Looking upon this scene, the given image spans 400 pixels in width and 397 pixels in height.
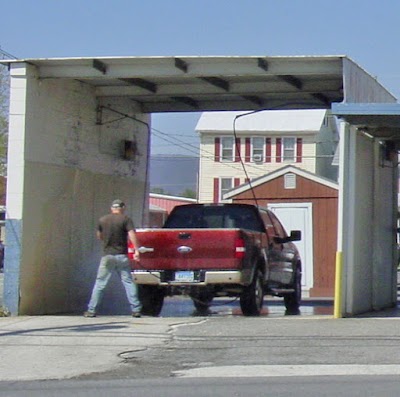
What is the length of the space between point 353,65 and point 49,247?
5.97 metres

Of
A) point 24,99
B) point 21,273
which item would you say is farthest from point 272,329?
point 24,99

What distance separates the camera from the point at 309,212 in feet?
104

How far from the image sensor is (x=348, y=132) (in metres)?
16.1

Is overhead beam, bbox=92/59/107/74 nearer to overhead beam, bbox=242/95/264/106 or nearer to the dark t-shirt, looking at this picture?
the dark t-shirt

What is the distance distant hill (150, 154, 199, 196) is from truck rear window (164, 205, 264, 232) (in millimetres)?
58045

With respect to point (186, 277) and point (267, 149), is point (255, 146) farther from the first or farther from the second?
point (186, 277)

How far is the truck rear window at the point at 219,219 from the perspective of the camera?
17.8 meters

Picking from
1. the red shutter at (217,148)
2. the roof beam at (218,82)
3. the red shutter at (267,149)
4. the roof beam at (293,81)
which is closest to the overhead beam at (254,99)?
the roof beam at (218,82)

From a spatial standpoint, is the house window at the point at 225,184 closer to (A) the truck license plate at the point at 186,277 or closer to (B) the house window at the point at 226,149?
(B) the house window at the point at 226,149

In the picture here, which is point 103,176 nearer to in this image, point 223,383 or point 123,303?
point 123,303

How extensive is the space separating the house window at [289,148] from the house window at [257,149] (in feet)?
3.81

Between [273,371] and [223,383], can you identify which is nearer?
[223,383]

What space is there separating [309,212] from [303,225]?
517 mm

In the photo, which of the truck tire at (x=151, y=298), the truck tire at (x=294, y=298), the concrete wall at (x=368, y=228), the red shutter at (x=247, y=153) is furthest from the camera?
the red shutter at (x=247, y=153)
